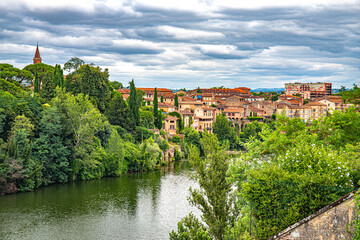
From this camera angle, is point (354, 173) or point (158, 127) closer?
point (354, 173)

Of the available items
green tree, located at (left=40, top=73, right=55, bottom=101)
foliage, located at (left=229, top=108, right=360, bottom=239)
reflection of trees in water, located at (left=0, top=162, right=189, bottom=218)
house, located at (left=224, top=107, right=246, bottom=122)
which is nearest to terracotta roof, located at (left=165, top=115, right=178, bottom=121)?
house, located at (left=224, top=107, right=246, bottom=122)

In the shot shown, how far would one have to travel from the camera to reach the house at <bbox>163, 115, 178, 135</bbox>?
7600 centimetres

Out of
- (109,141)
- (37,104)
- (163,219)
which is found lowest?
(163,219)

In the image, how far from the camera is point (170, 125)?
76875 mm

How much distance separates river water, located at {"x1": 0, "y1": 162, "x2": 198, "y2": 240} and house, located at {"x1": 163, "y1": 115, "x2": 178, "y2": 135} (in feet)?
101

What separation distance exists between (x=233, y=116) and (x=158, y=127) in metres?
33.6

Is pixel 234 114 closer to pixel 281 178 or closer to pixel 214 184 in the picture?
pixel 214 184

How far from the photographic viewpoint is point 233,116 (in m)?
100

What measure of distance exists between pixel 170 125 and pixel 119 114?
19734 mm

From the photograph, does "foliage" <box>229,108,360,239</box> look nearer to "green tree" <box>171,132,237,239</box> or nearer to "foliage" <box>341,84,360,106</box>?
"green tree" <box>171,132,237,239</box>

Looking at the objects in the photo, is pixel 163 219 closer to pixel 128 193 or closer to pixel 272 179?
pixel 128 193

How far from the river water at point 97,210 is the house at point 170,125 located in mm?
30919

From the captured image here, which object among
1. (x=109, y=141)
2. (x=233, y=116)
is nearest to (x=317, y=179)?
(x=109, y=141)

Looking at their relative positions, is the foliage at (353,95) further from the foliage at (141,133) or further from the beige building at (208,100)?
the beige building at (208,100)
